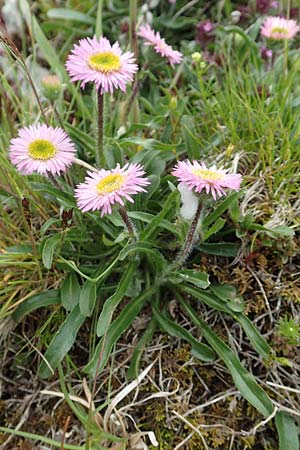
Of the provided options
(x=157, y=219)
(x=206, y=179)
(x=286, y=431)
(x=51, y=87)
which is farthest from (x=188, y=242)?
(x=51, y=87)

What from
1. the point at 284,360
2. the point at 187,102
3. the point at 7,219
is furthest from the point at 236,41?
the point at 284,360

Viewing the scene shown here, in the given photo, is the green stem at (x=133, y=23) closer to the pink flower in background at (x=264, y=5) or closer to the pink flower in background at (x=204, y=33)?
the pink flower in background at (x=204, y=33)

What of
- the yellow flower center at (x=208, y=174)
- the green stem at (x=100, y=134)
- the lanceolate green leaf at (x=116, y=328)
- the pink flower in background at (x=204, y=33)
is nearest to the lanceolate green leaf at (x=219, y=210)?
the yellow flower center at (x=208, y=174)

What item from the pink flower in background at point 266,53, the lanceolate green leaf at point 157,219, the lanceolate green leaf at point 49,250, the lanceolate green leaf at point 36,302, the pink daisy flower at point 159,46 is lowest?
the lanceolate green leaf at point 36,302

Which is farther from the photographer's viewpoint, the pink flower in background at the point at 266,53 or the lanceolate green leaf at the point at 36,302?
the pink flower in background at the point at 266,53

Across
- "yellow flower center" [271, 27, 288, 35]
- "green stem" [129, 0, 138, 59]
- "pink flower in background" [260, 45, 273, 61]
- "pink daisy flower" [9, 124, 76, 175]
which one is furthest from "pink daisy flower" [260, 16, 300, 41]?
"pink daisy flower" [9, 124, 76, 175]

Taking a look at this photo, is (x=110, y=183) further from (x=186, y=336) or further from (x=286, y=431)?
(x=286, y=431)

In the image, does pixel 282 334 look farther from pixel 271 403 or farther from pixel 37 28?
pixel 37 28
